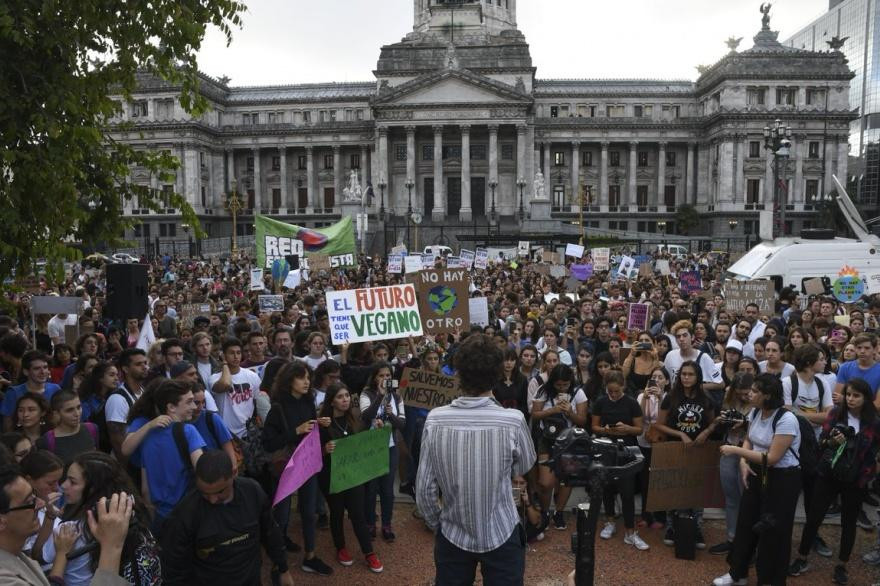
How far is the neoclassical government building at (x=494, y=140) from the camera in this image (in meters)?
62.2

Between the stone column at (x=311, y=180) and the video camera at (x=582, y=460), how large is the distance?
69259 millimetres

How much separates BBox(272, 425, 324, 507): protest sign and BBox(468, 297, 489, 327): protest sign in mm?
7187

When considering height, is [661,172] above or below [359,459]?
above

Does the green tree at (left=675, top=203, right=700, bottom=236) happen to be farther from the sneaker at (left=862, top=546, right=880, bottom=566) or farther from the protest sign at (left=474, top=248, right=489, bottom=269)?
the sneaker at (left=862, top=546, right=880, bottom=566)

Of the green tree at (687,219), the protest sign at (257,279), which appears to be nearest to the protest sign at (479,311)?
the protest sign at (257,279)

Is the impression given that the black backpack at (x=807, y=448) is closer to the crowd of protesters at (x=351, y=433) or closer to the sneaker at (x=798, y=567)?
the crowd of protesters at (x=351, y=433)

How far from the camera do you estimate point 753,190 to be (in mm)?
64375

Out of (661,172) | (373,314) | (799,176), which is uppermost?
(661,172)

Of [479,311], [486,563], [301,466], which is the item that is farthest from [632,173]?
[486,563]

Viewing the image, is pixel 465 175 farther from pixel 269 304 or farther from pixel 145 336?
pixel 145 336

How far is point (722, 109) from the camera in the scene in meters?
62.8

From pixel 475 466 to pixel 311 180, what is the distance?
7014cm

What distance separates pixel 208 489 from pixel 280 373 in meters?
2.48

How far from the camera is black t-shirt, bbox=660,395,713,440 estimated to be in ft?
23.6
